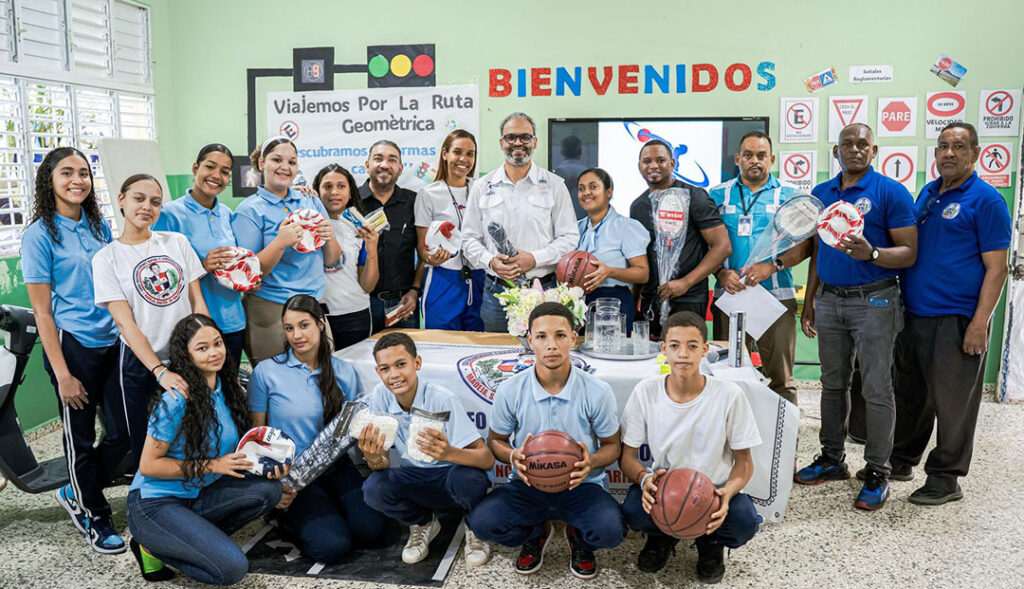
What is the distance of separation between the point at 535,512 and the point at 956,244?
86.2 inches

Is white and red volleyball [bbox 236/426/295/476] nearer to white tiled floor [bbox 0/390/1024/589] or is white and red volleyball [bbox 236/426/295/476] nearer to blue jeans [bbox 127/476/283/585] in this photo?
blue jeans [bbox 127/476/283/585]

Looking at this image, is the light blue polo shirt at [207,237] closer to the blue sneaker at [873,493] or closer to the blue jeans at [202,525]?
the blue jeans at [202,525]

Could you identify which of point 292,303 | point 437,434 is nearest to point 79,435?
point 292,303

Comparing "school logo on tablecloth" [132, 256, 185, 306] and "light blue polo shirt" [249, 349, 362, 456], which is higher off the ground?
"school logo on tablecloth" [132, 256, 185, 306]

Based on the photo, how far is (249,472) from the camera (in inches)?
117

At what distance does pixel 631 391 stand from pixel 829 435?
1273 mm

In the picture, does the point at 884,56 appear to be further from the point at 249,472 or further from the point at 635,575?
the point at 249,472

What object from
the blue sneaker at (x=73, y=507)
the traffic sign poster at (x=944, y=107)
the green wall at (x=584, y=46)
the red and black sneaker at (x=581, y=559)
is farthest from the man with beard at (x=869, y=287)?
the blue sneaker at (x=73, y=507)

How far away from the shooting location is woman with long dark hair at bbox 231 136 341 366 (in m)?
3.48

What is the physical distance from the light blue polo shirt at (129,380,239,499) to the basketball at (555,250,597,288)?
5.12 feet

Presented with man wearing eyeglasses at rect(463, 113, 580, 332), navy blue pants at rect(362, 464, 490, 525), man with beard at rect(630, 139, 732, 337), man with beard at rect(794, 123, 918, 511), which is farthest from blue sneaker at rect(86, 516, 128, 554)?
man with beard at rect(794, 123, 918, 511)

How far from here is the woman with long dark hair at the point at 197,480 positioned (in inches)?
108

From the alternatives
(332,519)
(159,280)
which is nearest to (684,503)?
(332,519)

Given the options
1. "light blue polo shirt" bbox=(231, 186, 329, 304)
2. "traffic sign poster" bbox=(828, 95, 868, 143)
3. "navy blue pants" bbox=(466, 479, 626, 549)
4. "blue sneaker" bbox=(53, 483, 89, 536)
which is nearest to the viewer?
"navy blue pants" bbox=(466, 479, 626, 549)
